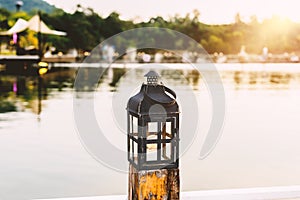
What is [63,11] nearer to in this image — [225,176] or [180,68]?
[180,68]

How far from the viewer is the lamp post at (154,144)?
1.37m

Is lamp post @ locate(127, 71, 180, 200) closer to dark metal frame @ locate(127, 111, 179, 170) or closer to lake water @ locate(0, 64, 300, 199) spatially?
dark metal frame @ locate(127, 111, 179, 170)

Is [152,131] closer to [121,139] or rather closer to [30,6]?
[121,139]

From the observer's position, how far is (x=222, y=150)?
4.89 meters

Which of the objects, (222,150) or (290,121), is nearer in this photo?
(222,150)

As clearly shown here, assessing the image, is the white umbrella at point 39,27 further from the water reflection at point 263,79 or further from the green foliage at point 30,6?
the water reflection at point 263,79

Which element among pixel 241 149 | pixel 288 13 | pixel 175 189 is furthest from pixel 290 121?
pixel 175 189

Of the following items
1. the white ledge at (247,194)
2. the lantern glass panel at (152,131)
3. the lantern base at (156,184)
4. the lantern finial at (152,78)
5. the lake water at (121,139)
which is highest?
the lantern finial at (152,78)

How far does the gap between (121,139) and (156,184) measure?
3043mm

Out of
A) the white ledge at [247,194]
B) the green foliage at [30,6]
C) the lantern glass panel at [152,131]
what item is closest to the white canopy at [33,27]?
the green foliage at [30,6]

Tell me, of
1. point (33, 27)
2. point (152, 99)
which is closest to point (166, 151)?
point (152, 99)

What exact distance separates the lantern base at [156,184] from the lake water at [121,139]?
0.97ft

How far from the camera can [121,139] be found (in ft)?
14.5

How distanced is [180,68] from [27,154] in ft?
14.4
